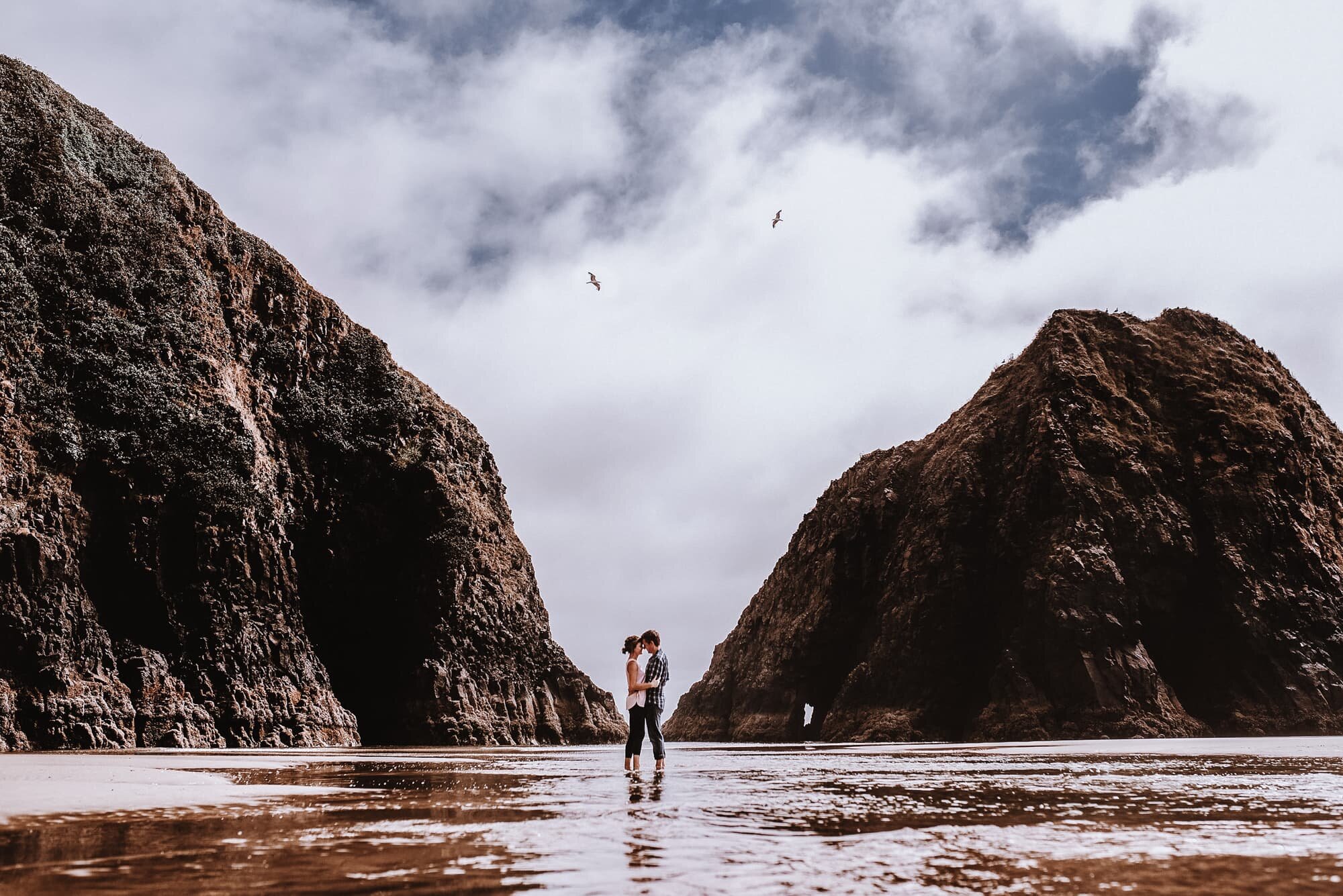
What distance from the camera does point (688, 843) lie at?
5152mm

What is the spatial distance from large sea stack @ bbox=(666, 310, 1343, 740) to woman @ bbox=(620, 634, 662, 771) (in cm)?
4336

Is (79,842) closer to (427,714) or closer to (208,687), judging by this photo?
(208,687)

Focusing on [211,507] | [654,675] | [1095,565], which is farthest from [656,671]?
[1095,565]

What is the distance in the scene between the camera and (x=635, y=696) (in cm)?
1352

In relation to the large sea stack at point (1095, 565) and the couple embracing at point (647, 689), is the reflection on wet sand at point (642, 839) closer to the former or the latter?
the couple embracing at point (647, 689)

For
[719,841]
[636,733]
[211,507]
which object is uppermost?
[211,507]

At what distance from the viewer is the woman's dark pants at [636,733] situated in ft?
43.1

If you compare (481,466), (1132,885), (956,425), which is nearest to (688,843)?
(1132,885)

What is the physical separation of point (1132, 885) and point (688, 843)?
2257mm

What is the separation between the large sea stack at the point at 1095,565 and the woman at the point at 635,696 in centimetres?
4336

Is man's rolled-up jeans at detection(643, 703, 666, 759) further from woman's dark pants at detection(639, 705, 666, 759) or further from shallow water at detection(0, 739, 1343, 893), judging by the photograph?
shallow water at detection(0, 739, 1343, 893)

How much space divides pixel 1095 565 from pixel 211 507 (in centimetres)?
4698

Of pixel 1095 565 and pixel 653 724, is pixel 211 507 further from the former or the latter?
pixel 1095 565

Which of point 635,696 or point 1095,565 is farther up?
point 1095,565
